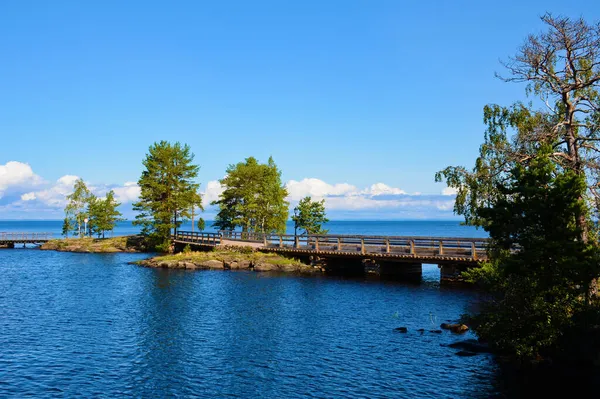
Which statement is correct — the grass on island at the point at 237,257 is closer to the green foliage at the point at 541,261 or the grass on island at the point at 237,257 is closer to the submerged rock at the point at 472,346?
the submerged rock at the point at 472,346

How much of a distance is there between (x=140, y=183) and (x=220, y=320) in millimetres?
51851

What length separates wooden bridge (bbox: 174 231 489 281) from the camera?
41159 millimetres

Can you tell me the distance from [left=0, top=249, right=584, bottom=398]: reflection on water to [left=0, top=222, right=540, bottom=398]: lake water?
71 mm

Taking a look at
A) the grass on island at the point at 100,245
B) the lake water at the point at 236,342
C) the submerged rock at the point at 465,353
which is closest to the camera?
the lake water at the point at 236,342

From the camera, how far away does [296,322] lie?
1104 inches

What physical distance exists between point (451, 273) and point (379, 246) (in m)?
7.14

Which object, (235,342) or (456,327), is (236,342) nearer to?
(235,342)

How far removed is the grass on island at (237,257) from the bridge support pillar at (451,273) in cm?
1505

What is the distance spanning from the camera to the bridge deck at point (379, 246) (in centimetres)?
4097

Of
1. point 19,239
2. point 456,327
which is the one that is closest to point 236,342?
point 456,327

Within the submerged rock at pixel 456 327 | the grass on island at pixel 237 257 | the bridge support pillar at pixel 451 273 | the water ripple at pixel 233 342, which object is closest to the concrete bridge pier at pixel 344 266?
the grass on island at pixel 237 257

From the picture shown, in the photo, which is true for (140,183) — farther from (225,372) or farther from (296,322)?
(225,372)

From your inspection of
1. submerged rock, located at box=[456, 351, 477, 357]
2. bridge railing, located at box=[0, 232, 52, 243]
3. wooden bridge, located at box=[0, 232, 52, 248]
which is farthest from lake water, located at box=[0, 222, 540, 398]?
bridge railing, located at box=[0, 232, 52, 243]

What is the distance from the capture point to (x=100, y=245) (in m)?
82.6
